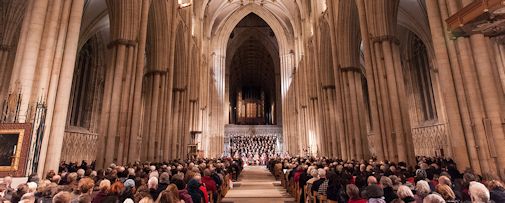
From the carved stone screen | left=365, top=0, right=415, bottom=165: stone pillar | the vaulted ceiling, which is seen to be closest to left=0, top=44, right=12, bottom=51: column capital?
the carved stone screen

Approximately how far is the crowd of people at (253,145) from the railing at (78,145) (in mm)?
17872

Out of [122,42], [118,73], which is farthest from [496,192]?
[122,42]

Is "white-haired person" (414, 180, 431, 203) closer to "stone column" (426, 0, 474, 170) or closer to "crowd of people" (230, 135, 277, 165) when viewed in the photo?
"stone column" (426, 0, 474, 170)

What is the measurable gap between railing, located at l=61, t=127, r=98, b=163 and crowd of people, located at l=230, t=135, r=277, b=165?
17.9 metres

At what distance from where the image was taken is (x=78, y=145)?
19.2 m

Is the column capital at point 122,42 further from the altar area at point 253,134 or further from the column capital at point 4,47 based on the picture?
the altar area at point 253,134

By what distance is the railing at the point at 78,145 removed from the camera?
18.0m

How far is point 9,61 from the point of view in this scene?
15.7 metres

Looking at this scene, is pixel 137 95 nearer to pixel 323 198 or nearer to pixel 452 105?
pixel 323 198

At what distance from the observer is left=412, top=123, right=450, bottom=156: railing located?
1842cm

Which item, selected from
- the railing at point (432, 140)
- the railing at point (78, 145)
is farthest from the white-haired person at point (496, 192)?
the railing at point (78, 145)

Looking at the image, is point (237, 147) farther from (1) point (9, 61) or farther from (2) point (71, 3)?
(2) point (71, 3)

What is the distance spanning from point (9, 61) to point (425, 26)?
81.5 feet

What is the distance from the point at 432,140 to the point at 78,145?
23.9 meters
